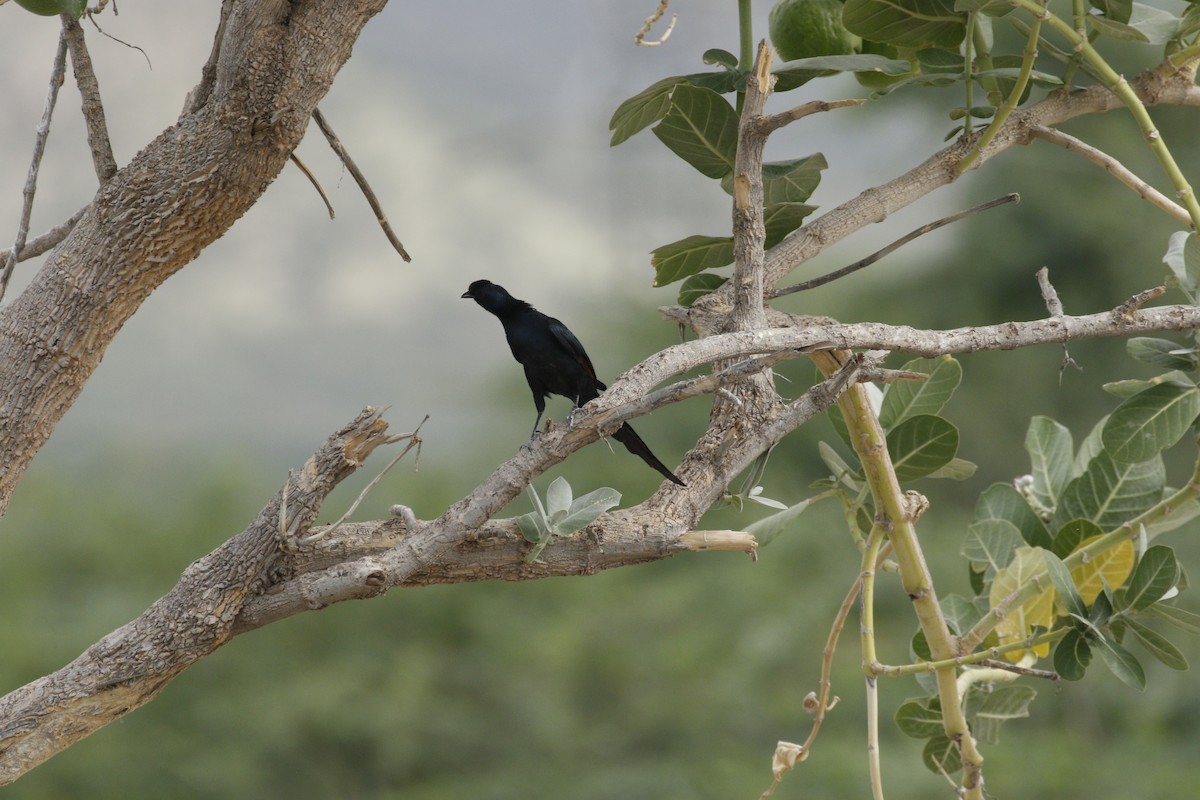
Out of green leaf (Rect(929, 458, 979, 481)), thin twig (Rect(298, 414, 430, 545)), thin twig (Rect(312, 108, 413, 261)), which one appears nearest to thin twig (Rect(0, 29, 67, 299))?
thin twig (Rect(312, 108, 413, 261))

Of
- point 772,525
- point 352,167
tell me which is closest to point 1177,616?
point 772,525

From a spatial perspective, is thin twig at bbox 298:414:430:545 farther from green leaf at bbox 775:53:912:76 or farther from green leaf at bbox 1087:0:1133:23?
green leaf at bbox 1087:0:1133:23

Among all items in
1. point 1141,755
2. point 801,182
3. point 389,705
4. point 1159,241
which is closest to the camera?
point 801,182

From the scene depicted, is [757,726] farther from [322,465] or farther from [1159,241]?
[322,465]

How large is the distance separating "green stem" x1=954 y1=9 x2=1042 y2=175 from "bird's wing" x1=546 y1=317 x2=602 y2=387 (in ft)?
1.09

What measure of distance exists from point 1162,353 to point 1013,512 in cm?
18

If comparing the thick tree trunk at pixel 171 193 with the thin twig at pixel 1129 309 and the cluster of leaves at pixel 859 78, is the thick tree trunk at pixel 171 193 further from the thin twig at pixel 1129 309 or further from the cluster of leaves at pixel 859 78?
the thin twig at pixel 1129 309

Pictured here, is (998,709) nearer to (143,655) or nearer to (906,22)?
(906,22)

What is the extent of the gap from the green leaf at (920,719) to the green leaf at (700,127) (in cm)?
43

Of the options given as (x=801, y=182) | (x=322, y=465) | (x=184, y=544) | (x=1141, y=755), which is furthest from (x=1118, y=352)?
(x=322, y=465)

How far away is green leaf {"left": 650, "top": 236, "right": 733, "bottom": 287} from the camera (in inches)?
30.1

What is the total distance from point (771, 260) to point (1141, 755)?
4.59m

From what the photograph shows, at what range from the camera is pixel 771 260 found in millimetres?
725

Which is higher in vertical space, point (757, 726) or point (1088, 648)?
point (1088, 648)
